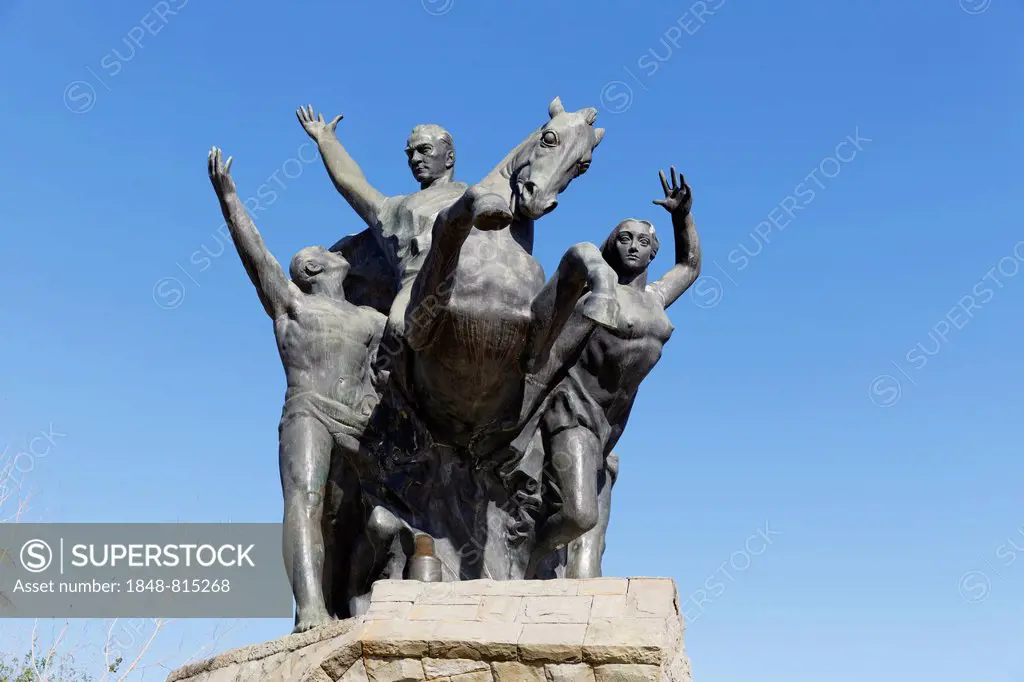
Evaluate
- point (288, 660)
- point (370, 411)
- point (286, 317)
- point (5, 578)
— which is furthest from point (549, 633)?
point (5, 578)

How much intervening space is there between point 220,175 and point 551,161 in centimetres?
196

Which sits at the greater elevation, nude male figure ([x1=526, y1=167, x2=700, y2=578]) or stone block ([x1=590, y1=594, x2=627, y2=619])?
nude male figure ([x1=526, y1=167, x2=700, y2=578])

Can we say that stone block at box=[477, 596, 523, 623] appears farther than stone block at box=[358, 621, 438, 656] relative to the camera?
Yes

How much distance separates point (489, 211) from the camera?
734cm

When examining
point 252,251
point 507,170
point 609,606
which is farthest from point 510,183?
point 609,606

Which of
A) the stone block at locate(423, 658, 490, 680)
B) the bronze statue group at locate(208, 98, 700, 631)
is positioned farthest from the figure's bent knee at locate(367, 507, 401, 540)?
the stone block at locate(423, 658, 490, 680)

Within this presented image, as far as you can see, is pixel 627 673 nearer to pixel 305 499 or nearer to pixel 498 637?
pixel 498 637

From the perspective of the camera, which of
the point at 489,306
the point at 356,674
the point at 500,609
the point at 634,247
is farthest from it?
the point at 634,247

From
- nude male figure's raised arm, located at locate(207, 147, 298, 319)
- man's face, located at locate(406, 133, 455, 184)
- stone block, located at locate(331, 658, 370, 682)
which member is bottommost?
stone block, located at locate(331, 658, 370, 682)

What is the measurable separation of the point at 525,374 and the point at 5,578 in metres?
8.54

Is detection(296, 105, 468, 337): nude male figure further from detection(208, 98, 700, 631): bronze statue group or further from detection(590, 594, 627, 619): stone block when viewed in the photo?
A: detection(590, 594, 627, 619): stone block

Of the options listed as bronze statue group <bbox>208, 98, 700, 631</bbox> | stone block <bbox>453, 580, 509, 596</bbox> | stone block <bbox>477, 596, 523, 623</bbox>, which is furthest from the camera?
bronze statue group <bbox>208, 98, 700, 631</bbox>

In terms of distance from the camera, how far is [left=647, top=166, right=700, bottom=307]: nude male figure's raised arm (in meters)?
9.23

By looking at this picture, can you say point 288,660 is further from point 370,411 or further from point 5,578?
point 5,578
